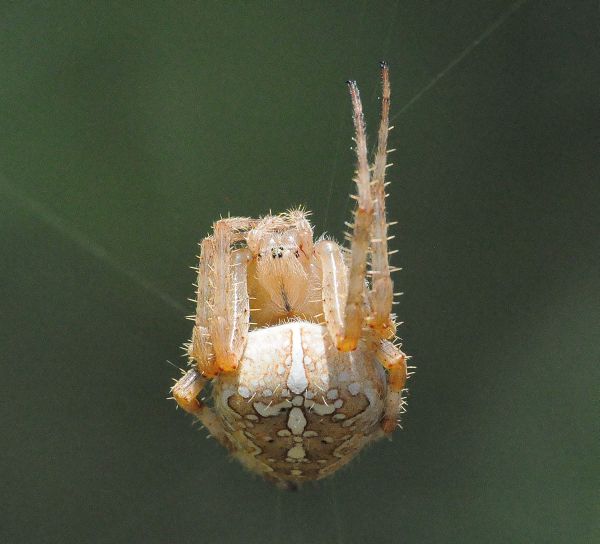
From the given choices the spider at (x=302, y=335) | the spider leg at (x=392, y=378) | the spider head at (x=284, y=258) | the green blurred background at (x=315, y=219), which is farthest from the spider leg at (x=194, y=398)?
the green blurred background at (x=315, y=219)

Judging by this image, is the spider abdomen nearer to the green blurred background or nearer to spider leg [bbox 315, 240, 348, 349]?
spider leg [bbox 315, 240, 348, 349]

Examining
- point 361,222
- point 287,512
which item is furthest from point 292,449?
point 287,512

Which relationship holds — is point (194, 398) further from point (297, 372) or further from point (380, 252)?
point (380, 252)

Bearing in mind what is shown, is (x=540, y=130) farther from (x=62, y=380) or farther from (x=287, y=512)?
(x=62, y=380)

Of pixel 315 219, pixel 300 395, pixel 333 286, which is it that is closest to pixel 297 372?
pixel 300 395

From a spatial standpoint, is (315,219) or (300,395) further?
(315,219)
